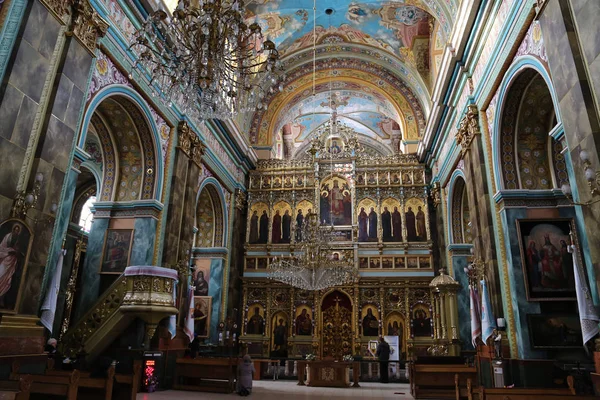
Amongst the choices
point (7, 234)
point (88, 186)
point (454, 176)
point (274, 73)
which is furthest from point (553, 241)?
point (88, 186)

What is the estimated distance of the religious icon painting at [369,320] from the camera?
1598 cm

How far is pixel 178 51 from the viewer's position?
683 centimetres

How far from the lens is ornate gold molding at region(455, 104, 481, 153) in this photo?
34.3ft

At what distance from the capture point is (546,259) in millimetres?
8391

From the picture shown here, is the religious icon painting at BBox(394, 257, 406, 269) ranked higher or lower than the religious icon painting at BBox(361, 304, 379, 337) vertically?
higher

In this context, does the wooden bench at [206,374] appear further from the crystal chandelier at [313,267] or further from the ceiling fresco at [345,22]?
the ceiling fresco at [345,22]

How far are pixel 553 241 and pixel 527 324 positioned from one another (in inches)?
68.3

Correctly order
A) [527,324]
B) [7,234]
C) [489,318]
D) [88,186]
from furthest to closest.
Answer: [88,186]
[489,318]
[527,324]
[7,234]

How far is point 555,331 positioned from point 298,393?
5.27m

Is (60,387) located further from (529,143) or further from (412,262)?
(412,262)

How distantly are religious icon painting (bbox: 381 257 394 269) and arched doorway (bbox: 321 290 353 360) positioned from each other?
191 cm

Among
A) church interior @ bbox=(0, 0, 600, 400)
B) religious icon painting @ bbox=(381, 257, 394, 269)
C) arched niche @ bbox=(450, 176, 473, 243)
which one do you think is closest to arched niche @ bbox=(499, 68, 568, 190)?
church interior @ bbox=(0, 0, 600, 400)

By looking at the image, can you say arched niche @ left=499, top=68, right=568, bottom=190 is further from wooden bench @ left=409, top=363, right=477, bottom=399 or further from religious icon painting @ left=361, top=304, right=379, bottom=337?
religious icon painting @ left=361, top=304, right=379, bottom=337

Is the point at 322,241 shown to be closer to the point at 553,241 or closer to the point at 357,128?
the point at 553,241
